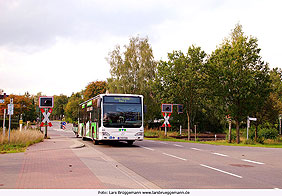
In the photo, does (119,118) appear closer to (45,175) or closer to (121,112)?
(121,112)

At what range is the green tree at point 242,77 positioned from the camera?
29172 millimetres

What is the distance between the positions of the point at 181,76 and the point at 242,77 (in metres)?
6.48

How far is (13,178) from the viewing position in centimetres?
884

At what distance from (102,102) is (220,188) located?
514 inches

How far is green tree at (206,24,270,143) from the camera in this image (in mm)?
29172

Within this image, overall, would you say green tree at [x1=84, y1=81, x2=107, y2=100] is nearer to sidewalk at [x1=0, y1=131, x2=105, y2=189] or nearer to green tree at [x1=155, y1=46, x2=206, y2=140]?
green tree at [x1=155, y1=46, x2=206, y2=140]

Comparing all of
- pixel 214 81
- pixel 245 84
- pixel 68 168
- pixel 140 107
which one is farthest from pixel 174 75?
pixel 68 168

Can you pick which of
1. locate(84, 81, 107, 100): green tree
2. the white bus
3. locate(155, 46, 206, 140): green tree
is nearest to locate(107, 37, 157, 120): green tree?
locate(155, 46, 206, 140): green tree

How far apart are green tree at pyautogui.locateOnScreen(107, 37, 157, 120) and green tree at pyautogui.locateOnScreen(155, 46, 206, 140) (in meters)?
11.1

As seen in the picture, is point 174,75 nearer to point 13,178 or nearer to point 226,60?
point 226,60

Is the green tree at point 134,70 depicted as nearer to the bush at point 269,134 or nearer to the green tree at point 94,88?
the bush at point 269,134

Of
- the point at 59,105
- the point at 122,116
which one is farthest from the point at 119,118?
the point at 59,105

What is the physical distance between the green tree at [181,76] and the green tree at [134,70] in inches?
439
